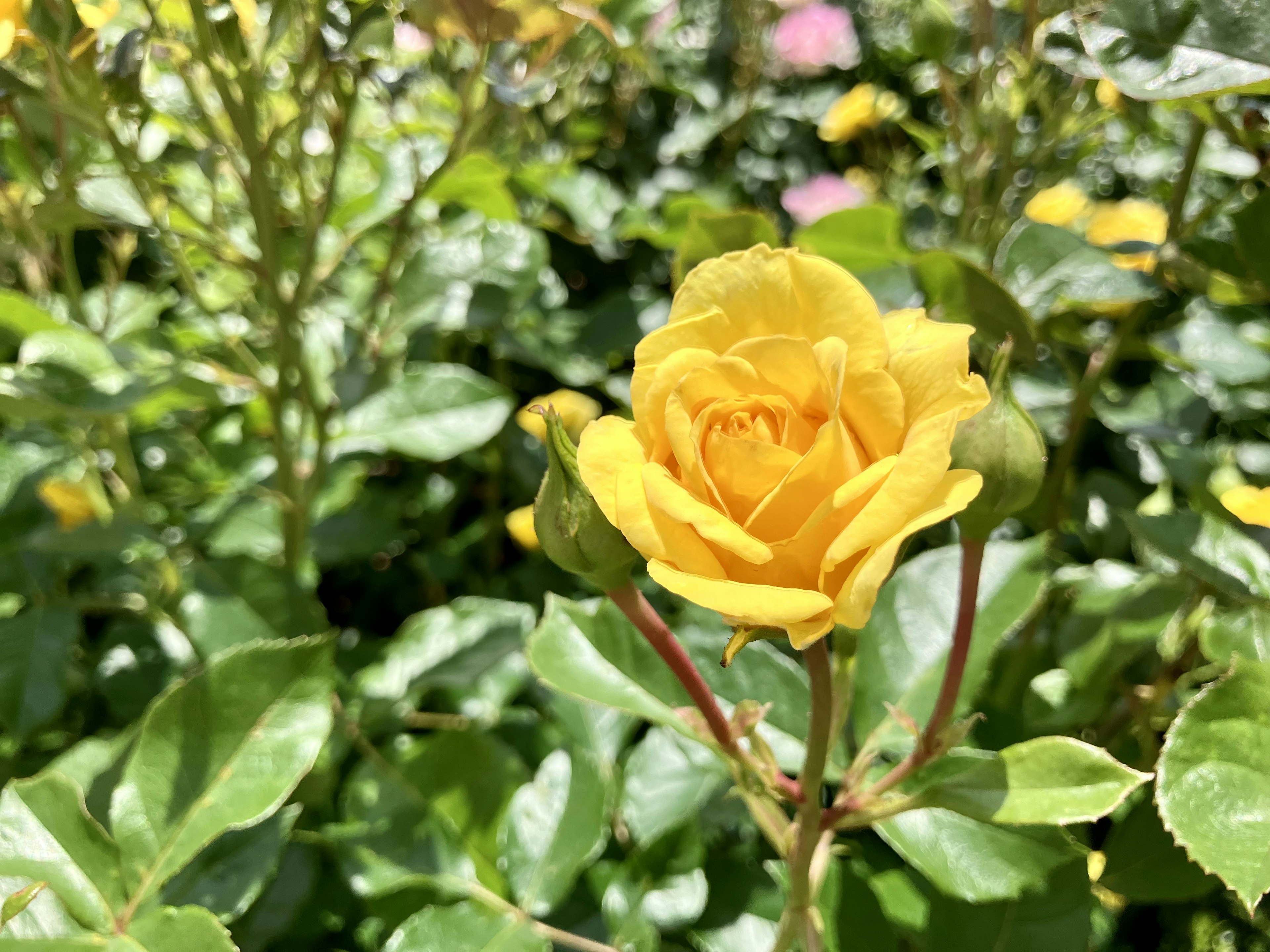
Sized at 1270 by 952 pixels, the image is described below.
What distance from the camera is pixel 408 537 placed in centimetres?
107

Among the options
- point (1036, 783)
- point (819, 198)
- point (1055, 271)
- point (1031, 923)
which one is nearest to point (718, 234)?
point (1055, 271)

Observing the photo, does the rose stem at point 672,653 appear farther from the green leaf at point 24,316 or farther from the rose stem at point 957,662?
the green leaf at point 24,316

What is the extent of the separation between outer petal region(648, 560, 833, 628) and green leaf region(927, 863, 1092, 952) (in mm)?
396

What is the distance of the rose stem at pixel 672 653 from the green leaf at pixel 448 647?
14.9 inches

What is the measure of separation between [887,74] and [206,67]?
6.59 ft

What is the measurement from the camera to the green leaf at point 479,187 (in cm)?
95

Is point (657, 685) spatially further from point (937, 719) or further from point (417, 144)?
point (417, 144)

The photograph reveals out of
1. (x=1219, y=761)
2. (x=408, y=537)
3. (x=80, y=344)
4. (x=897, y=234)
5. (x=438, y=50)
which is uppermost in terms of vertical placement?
(x=438, y=50)

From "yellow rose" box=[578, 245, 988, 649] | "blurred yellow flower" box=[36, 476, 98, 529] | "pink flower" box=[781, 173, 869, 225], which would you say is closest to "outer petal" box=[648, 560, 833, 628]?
"yellow rose" box=[578, 245, 988, 649]

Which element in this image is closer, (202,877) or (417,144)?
(202,877)

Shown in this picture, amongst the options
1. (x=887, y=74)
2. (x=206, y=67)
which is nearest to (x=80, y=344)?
(x=206, y=67)

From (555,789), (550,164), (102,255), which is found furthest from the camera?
(102,255)

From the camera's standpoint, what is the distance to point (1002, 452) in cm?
40

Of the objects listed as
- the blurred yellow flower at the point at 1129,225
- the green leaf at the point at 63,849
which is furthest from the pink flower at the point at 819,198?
the green leaf at the point at 63,849
